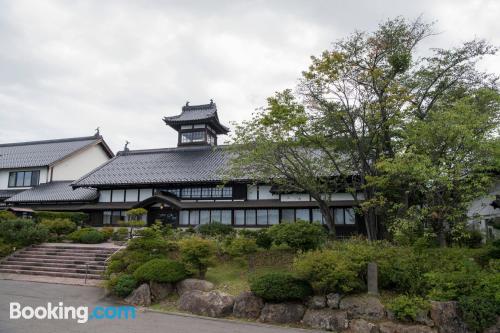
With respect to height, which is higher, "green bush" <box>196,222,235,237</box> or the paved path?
"green bush" <box>196,222,235,237</box>

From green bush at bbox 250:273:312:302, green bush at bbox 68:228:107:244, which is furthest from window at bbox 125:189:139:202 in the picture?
green bush at bbox 250:273:312:302

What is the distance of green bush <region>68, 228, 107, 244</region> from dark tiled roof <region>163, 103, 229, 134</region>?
47.9 feet

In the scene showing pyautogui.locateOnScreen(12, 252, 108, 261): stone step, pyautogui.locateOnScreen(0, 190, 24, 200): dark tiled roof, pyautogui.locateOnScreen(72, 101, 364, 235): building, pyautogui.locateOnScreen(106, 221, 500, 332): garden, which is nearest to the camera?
pyautogui.locateOnScreen(106, 221, 500, 332): garden

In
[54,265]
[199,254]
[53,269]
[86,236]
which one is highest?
[86,236]

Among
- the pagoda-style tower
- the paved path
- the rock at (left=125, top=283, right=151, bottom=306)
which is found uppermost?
the pagoda-style tower

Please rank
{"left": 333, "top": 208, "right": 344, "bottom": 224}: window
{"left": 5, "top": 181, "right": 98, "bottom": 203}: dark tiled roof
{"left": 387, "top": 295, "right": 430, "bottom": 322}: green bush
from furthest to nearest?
{"left": 5, "top": 181, "right": 98, "bottom": 203}: dark tiled roof, {"left": 333, "top": 208, "right": 344, "bottom": 224}: window, {"left": 387, "top": 295, "right": 430, "bottom": 322}: green bush

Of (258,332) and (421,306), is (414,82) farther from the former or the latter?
(258,332)

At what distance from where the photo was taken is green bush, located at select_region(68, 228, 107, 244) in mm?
23078

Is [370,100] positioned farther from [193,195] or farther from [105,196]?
[105,196]

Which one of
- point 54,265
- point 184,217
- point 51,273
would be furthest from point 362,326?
point 184,217

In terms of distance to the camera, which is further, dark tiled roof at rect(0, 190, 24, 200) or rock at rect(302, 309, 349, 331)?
dark tiled roof at rect(0, 190, 24, 200)

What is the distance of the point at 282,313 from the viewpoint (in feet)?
38.5

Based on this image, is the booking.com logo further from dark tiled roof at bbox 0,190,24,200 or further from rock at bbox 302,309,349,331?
dark tiled roof at bbox 0,190,24,200

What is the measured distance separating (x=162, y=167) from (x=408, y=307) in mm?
23849
